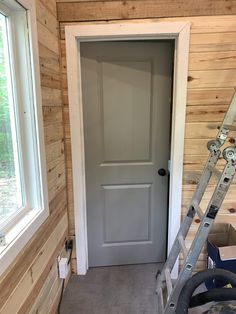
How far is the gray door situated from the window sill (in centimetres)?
79

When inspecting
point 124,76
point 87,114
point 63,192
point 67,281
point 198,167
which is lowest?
point 67,281

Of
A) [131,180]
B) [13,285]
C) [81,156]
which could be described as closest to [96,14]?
[81,156]

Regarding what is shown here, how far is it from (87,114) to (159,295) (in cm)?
151

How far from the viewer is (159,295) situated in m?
1.88

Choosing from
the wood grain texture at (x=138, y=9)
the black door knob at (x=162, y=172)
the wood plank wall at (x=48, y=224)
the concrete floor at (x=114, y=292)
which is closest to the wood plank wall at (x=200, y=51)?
the wood grain texture at (x=138, y=9)

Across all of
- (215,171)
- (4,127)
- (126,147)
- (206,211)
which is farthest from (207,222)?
(4,127)

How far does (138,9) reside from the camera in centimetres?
175

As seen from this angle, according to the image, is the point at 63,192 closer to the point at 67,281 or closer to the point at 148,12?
the point at 67,281

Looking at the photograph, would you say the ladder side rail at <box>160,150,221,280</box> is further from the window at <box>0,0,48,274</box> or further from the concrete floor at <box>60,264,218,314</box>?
the window at <box>0,0,48,274</box>

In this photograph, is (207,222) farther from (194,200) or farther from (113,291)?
(113,291)

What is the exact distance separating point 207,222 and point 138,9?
1484mm

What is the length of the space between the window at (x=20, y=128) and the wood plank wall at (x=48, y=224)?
0.12 m

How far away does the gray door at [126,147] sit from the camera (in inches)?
78.7

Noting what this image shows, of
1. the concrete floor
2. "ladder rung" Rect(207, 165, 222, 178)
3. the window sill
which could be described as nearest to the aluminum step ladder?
"ladder rung" Rect(207, 165, 222, 178)
